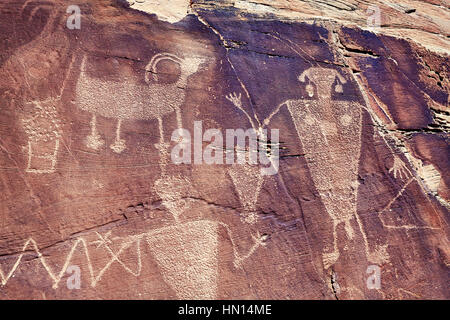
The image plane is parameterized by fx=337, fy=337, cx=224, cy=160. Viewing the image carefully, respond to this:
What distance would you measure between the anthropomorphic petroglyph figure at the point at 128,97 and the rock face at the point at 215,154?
0.04ft

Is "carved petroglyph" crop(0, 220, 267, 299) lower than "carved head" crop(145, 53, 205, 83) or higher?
lower

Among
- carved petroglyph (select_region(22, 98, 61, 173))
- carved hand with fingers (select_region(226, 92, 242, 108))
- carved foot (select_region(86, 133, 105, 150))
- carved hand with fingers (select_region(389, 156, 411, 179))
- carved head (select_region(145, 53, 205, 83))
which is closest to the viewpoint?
carved petroglyph (select_region(22, 98, 61, 173))

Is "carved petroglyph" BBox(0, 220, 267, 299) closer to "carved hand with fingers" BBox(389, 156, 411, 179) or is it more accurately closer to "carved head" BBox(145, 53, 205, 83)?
"carved head" BBox(145, 53, 205, 83)

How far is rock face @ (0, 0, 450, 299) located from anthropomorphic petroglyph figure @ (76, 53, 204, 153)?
1 centimetres

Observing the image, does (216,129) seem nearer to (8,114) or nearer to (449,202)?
(8,114)

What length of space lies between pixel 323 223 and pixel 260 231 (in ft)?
2.03

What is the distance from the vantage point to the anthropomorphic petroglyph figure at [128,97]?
2912 mm

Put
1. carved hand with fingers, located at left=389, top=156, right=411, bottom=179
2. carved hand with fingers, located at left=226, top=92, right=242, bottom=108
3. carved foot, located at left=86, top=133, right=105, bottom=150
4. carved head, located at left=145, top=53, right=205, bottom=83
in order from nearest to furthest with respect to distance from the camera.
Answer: carved foot, located at left=86, top=133, right=105, bottom=150 → carved head, located at left=145, top=53, right=205, bottom=83 → carved hand with fingers, located at left=226, top=92, right=242, bottom=108 → carved hand with fingers, located at left=389, top=156, right=411, bottom=179

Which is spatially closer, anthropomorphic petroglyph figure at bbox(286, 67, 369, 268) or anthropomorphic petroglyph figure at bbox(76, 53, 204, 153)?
anthropomorphic petroglyph figure at bbox(76, 53, 204, 153)

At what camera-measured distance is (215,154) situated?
3.07 metres

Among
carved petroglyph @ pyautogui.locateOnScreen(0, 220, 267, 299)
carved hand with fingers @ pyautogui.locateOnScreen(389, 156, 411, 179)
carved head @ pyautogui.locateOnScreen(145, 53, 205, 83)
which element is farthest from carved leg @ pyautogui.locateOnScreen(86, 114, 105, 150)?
carved hand with fingers @ pyautogui.locateOnScreen(389, 156, 411, 179)

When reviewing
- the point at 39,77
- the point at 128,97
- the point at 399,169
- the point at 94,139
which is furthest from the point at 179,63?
the point at 399,169

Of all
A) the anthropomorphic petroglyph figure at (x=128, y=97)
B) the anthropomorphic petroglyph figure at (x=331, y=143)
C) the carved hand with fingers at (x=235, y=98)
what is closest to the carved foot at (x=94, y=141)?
the anthropomorphic petroglyph figure at (x=128, y=97)

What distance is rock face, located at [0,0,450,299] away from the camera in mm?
2758
